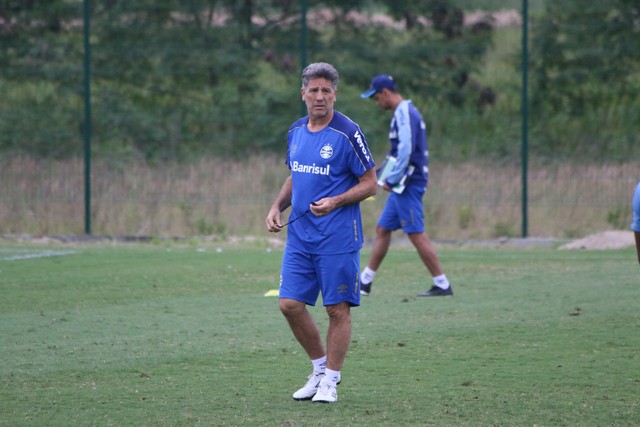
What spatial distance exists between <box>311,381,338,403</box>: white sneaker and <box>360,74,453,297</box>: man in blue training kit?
13.6ft

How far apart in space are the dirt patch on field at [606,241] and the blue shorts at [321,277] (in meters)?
9.12

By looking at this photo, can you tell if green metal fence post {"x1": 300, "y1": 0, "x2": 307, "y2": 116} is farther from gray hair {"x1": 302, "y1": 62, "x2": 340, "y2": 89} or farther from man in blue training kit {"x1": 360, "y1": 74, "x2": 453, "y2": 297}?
gray hair {"x1": 302, "y1": 62, "x2": 340, "y2": 89}

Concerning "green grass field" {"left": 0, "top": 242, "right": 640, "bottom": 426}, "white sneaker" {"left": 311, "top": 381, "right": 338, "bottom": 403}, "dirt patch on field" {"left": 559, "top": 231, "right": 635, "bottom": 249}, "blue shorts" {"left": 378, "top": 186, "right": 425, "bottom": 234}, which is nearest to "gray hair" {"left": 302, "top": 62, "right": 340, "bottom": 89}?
"white sneaker" {"left": 311, "top": 381, "right": 338, "bottom": 403}

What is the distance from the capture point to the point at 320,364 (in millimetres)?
6371

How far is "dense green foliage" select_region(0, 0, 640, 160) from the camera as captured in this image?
1694 cm

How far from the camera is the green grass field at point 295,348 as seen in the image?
5922 mm

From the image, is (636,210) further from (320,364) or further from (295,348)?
(295,348)

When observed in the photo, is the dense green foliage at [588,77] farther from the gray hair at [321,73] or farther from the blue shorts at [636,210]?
the gray hair at [321,73]

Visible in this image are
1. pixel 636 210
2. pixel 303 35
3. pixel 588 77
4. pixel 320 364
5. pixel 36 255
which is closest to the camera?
pixel 320 364

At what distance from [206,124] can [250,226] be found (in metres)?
1.86

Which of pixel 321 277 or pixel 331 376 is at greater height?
pixel 321 277

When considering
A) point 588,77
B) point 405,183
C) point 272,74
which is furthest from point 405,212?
point 588,77

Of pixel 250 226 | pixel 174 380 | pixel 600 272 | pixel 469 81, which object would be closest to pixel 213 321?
pixel 174 380

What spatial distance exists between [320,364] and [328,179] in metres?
1.06
